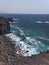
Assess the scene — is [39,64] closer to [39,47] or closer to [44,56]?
[44,56]

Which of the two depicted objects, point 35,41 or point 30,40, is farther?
point 30,40

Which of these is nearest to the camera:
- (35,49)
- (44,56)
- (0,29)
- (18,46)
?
(44,56)

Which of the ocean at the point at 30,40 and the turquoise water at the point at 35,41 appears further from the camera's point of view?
the turquoise water at the point at 35,41

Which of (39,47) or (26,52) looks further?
(39,47)

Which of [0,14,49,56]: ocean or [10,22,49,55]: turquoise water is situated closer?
[0,14,49,56]: ocean

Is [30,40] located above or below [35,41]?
below

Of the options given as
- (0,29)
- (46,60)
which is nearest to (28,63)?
(46,60)

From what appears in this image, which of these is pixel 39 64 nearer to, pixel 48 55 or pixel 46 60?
pixel 46 60

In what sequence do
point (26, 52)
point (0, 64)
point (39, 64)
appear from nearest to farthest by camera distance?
point (39, 64) → point (0, 64) → point (26, 52)

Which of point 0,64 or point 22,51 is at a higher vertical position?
point 0,64
